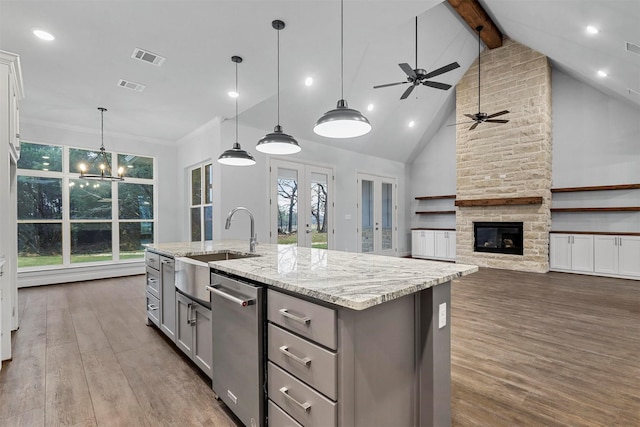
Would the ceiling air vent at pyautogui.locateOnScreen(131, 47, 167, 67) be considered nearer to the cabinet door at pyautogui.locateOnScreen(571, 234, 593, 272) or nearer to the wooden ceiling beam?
the wooden ceiling beam

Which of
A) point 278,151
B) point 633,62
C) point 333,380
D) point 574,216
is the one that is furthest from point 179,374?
point 574,216

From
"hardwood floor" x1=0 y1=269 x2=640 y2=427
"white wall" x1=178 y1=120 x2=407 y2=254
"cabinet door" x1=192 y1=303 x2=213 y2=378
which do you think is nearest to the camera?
"hardwood floor" x1=0 y1=269 x2=640 y2=427

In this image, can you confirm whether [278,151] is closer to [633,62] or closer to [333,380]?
[333,380]

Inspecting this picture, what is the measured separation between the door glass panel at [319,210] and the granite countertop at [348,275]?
458 cm

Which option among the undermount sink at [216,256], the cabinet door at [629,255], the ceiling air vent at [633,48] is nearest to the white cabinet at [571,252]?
the cabinet door at [629,255]

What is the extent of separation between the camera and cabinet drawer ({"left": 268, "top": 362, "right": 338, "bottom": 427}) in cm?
122

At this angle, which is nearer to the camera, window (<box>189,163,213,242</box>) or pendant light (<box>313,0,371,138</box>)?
pendant light (<box>313,0,371,138</box>)

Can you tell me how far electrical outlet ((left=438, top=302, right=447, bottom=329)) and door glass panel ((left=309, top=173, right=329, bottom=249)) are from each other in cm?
516

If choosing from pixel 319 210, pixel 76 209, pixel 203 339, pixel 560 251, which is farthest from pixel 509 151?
pixel 76 209

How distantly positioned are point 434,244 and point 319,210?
3.55m


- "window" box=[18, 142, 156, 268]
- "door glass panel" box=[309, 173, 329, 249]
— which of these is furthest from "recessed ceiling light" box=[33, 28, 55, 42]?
"door glass panel" box=[309, 173, 329, 249]

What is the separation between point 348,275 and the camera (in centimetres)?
159

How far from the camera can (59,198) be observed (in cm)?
571

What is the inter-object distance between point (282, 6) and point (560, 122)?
6.74 metres
